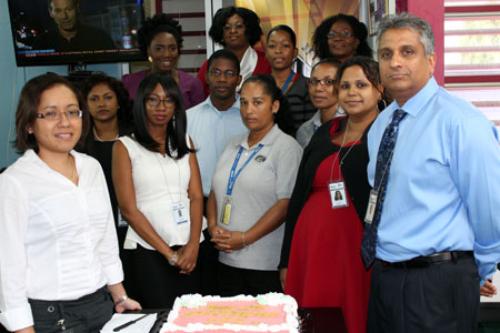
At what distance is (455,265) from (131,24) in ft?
12.9

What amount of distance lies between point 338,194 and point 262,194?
571 millimetres

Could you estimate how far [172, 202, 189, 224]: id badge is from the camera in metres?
2.86

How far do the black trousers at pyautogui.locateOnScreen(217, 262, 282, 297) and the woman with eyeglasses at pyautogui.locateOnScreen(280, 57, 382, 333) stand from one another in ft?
1.00

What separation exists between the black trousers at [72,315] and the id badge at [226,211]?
1174mm

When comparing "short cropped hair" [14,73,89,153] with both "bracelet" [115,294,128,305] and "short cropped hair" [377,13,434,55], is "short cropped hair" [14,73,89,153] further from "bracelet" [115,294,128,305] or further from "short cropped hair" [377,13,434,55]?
"short cropped hair" [377,13,434,55]

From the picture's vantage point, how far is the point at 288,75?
3760mm

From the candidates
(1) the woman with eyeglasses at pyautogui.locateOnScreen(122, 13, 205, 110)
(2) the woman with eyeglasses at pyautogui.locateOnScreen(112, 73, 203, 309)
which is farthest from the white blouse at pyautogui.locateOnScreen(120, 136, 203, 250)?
(1) the woman with eyeglasses at pyautogui.locateOnScreen(122, 13, 205, 110)

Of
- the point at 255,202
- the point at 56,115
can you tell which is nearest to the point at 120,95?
the point at 255,202

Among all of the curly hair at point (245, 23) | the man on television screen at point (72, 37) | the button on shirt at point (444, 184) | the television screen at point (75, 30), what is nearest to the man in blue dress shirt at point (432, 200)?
the button on shirt at point (444, 184)

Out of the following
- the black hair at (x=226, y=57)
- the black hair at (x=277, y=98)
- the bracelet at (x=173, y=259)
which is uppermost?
the black hair at (x=226, y=57)

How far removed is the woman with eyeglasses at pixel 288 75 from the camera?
3.59 meters

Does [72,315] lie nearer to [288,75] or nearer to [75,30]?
[288,75]

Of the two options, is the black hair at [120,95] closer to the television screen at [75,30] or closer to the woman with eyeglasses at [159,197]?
the woman with eyeglasses at [159,197]

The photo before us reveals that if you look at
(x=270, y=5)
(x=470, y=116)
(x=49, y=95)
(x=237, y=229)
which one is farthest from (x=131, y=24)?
(x=470, y=116)
